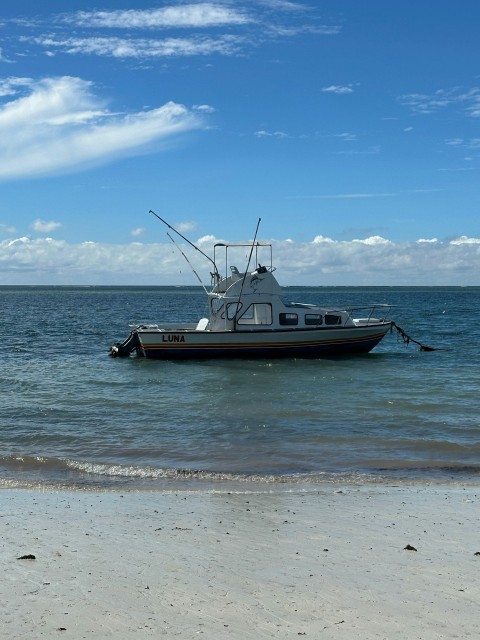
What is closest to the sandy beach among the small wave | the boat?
the small wave

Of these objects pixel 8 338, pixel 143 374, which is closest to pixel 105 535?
pixel 143 374

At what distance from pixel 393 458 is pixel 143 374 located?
14.2 meters

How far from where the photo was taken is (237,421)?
1750cm

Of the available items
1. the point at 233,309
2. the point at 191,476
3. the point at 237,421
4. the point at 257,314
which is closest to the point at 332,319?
the point at 257,314

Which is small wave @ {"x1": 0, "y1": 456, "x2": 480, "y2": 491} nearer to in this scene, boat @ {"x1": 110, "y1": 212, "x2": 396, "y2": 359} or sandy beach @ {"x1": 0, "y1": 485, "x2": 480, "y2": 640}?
sandy beach @ {"x1": 0, "y1": 485, "x2": 480, "y2": 640}

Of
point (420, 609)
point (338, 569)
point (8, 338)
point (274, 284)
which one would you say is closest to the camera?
point (420, 609)

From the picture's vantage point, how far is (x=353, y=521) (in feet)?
30.1

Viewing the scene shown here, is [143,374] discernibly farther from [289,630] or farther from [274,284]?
[289,630]

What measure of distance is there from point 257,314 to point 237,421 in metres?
11.9

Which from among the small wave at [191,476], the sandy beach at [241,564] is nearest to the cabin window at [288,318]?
the small wave at [191,476]

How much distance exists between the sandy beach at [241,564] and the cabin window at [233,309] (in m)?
18.3

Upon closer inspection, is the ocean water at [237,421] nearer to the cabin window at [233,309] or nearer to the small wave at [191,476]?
the small wave at [191,476]

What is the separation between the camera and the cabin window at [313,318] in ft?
96.8

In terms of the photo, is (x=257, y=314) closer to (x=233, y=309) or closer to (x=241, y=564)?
(x=233, y=309)
